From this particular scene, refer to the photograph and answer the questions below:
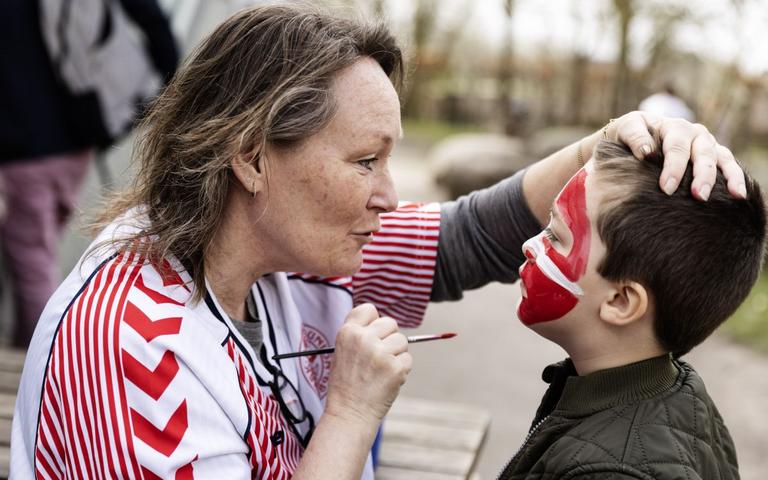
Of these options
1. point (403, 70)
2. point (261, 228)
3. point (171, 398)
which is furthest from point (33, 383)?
point (403, 70)

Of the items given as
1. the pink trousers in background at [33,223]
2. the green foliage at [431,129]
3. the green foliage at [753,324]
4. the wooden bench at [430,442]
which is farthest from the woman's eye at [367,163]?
the green foliage at [431,129]

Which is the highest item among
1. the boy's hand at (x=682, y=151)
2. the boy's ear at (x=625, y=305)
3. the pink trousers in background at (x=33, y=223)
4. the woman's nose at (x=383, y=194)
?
the boy's hand at (x=682, y=151)

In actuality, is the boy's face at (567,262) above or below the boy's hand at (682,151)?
below

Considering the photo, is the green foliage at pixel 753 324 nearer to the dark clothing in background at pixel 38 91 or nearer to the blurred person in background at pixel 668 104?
the blurred person in background at pixel 668 104

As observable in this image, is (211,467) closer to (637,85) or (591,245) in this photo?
(591,245)

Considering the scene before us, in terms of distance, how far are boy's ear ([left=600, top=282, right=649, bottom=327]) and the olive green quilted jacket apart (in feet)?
0.27

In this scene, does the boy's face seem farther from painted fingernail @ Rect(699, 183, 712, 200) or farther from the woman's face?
the woman's face

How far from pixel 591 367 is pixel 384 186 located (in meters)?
0.50

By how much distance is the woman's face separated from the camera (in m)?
1.59

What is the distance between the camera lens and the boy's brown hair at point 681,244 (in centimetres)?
139

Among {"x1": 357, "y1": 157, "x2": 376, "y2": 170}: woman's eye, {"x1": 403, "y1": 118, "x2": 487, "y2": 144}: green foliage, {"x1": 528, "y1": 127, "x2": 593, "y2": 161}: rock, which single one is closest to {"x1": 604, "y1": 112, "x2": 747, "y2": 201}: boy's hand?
{"x1": 357, "y1": 157, "x2": 376, "y2": 170}: woman's eye

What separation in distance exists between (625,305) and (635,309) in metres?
0.03

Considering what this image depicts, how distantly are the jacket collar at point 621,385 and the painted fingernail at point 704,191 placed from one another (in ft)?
0.95

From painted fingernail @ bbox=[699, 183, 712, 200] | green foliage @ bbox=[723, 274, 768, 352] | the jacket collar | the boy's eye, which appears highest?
painted fingernail @ bbox=[699, 183, 712, 200]
